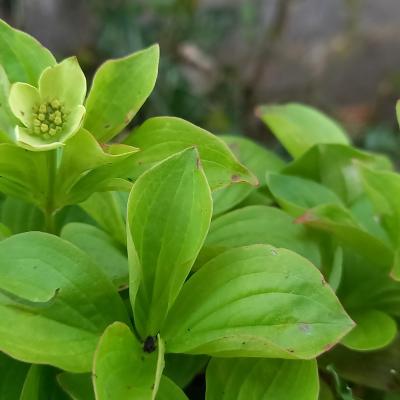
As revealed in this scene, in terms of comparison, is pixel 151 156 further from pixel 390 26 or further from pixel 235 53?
pixel 390 26

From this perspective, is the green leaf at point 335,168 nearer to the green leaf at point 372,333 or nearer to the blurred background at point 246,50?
the green leaf at point 372,333

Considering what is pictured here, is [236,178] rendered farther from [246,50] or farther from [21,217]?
[246,50]

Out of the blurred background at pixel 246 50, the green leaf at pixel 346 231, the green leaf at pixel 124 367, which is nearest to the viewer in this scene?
the green leaf at pixel 124 367

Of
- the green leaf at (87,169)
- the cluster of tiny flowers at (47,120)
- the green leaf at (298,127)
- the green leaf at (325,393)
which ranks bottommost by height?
the green leaf at (325,393)

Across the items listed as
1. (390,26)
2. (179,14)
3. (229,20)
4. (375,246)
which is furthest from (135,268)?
(390,26)

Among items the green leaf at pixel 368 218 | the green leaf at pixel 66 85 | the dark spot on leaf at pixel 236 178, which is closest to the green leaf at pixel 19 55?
the green leaf at pixel 66 85

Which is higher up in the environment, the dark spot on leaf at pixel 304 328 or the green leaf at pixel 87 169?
the green leaf at pixel 87 169

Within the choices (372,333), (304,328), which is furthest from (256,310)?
(372,333)
